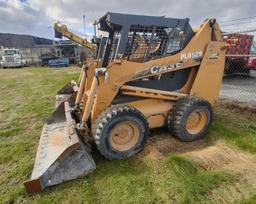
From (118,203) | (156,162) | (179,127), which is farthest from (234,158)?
(118,203)

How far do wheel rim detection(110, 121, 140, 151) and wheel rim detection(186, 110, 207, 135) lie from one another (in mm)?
1057

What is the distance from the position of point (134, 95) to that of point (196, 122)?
1259mm

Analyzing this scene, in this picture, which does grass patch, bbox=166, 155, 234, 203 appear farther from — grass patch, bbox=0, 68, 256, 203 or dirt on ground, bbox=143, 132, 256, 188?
dirt on ground, bbox=143, 132, 256, 188

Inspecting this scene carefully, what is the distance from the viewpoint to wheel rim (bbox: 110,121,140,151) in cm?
334

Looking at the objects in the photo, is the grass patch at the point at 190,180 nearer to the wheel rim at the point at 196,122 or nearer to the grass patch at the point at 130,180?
the grass patch at the point at 130,180

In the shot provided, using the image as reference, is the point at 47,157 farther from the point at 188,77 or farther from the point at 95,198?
the point at 188,77

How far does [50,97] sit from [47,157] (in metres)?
5.65

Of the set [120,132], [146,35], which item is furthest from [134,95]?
[146,35]

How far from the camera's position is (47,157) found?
3.09 m

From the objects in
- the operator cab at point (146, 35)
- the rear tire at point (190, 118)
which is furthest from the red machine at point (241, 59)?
the operator cab at point (146, 35)

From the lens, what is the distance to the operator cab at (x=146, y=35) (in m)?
3.50

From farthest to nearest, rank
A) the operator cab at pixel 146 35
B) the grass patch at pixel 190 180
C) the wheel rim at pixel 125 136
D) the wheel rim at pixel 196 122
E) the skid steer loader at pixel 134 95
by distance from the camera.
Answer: the wheel rim at pixel 196 122 → the operator cab at pixel 146 35 → the wheel rim at pixel 125 136 → the skid steer loader at pixel 134 95 → the grass patch at pixel 190 180

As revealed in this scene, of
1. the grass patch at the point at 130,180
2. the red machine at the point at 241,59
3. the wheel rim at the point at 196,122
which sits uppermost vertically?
the red machine at the point at 241,59

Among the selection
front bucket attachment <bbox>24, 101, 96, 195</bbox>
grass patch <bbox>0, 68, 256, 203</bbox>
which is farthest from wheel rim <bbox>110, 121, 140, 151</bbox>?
front bucket attachment <bbox>24, 101, 96, 195</bbox>
